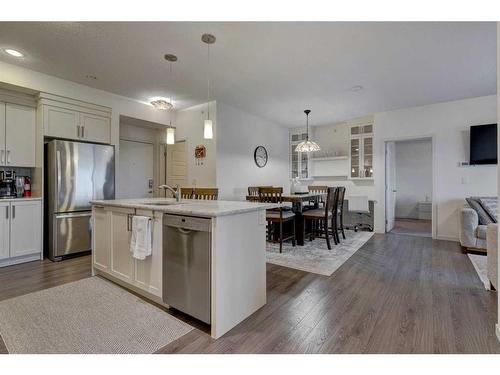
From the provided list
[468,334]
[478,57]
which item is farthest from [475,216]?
[468,334]

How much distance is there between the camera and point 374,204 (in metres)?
5.45

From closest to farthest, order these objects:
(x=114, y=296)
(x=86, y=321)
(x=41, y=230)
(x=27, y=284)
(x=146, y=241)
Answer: (x=86, y=321) → (x=146, y=241) → (x=114, y=296) → (x=27, y=284) → (x=41, y=230)

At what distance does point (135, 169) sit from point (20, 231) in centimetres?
225

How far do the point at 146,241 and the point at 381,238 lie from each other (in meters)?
4.40

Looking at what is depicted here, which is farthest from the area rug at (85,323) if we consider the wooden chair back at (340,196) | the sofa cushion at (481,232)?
the sofa cushion at (481,232)

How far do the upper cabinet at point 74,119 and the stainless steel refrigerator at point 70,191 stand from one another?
0.24 metres

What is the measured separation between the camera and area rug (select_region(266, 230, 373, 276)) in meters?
3.17

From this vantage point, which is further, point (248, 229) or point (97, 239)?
point (97, 239)

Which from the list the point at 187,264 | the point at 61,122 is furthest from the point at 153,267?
the point at 61,122

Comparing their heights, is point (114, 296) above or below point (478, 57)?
below

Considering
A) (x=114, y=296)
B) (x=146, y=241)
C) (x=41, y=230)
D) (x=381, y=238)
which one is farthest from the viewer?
(x=381, y=238)

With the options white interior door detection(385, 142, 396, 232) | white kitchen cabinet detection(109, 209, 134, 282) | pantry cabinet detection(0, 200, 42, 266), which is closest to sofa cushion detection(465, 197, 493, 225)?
white interior door detection(385, 142, 396, 232)
